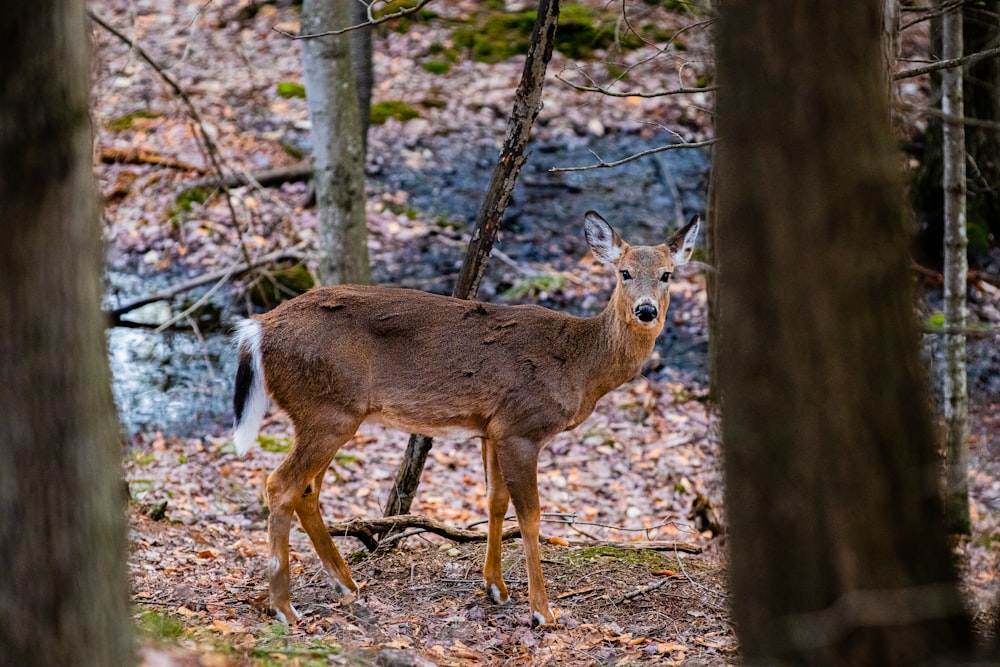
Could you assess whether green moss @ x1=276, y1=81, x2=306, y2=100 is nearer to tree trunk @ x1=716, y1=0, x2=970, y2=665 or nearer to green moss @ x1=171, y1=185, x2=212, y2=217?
green moss @ x1=171, y1=185, x2=212, y2=217

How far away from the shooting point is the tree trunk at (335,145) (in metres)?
8.10

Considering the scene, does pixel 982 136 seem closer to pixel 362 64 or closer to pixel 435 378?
pixel 362 64

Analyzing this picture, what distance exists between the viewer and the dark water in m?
9.23

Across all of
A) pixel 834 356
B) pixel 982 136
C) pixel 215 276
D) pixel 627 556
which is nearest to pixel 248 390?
pixel 627 556

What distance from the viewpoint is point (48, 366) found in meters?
2.46

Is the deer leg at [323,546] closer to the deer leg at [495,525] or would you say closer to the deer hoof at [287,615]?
the deer hoof at [287,615]

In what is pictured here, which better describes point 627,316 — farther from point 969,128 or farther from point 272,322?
point 969,128

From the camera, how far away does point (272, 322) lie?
5379mm

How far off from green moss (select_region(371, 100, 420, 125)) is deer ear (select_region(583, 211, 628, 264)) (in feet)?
24.0

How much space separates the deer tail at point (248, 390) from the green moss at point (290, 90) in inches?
335

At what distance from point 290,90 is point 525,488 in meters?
9.34

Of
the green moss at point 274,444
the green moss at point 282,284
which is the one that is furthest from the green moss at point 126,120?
the green moss at point 274,444

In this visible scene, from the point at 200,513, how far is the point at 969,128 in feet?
26.9

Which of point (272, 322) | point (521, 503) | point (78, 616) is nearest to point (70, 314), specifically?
point (78, 616)
